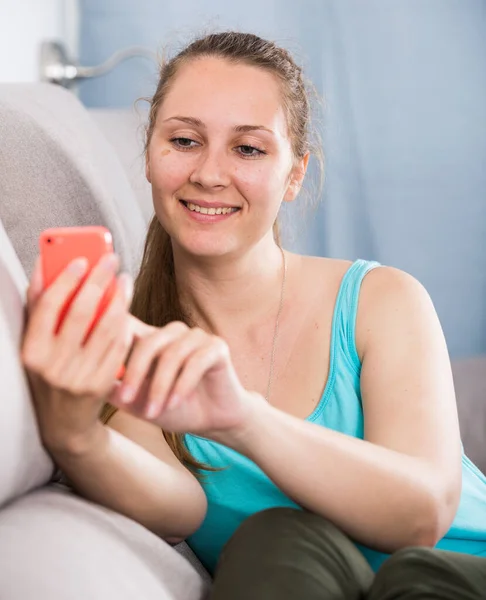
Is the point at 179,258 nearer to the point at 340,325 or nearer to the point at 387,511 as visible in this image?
the point at 340,325

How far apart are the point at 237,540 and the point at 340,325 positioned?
0.50m

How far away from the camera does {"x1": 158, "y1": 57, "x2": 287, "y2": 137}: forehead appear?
1118mm

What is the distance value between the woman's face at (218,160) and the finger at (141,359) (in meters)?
0.39

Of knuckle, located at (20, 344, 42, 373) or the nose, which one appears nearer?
knuckle, located at (20, 344, 42, 373)

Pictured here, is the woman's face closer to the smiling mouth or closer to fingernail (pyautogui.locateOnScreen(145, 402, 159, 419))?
the smiling mouth

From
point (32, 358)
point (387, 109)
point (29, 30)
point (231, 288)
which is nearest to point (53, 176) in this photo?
point (231, 288)

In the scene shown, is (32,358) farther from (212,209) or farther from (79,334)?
(212,209)

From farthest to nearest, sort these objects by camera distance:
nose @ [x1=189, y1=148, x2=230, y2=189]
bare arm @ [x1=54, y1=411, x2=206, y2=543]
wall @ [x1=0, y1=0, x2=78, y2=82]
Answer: wall @ [x1=0, y1=0, x2=78, y2=82], nose @ [x1=189, y1=148, x2=230, y2=189], bare arm @ [x1=54, y1=411, x2=206, y2=543]

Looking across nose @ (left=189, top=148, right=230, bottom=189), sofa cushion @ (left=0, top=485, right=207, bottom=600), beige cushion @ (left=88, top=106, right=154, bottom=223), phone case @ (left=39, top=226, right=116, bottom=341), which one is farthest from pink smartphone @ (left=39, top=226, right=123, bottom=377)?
beige cushion @ (left=88, top=106, right=154, bottom=223)

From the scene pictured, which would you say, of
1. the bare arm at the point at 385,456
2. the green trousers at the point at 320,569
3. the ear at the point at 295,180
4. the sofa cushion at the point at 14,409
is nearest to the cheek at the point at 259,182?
the ear at the point at 295,180

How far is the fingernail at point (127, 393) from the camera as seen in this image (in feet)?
2.39

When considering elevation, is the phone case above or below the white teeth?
above

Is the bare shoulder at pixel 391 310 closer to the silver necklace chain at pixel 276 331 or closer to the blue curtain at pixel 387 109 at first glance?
the silver necklace chain at pixel 276 331

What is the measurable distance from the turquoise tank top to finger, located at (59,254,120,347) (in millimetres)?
481
